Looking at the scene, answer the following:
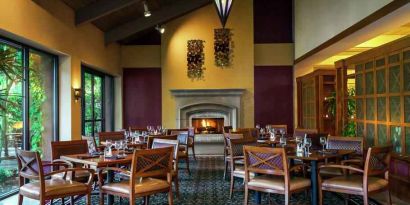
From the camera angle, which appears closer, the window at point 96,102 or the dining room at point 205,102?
the dining room at point 205,102

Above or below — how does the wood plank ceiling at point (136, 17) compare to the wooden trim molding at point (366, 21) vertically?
above

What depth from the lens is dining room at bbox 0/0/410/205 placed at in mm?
4238

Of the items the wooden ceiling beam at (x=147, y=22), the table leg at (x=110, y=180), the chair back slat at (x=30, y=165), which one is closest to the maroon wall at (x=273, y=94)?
the wooden ceiling beam at (x=147, y=22)

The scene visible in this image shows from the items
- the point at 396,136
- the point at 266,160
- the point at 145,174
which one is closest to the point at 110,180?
the point at 145,174

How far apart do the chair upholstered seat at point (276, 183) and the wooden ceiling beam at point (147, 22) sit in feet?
19.4

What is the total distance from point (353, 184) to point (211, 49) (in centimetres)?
718

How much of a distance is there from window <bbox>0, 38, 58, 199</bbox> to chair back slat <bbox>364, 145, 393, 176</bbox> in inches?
185

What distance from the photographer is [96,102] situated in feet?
31.4

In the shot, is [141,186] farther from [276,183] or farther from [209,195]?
[209,195]

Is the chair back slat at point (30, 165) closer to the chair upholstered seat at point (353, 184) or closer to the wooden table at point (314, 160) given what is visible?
the wooden table at point (314, 160)

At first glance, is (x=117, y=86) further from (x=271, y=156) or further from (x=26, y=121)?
(x=271, y=156)

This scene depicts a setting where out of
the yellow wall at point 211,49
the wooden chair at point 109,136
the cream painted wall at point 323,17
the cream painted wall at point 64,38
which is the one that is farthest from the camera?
the yellow wall at point 211,49

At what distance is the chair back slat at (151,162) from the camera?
12.5 ft

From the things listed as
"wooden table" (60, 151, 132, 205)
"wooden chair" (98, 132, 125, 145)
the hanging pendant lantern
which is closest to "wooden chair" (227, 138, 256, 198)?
"wooden table" (60, 151, 132, 205)
